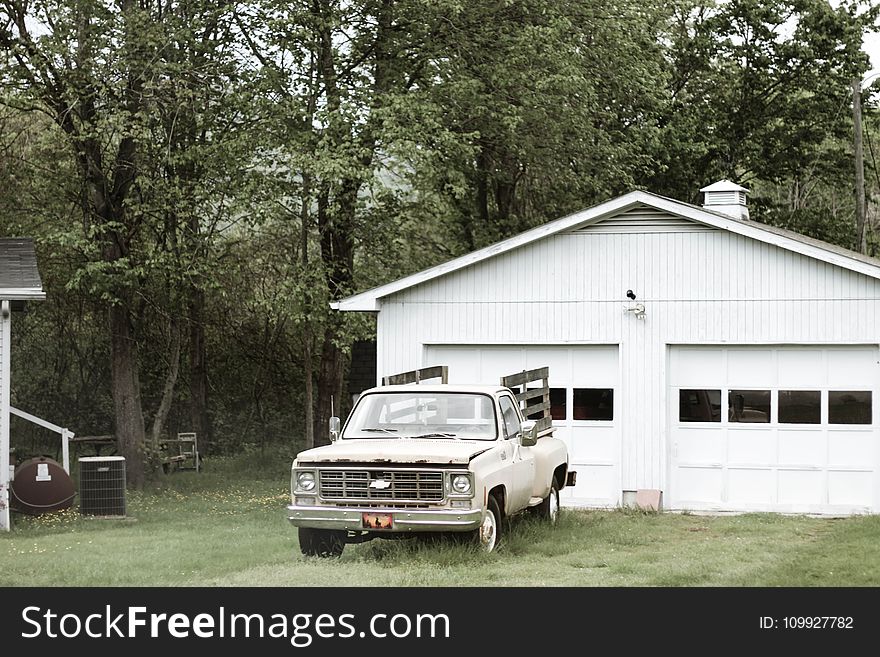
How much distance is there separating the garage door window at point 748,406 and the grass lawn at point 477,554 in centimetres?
154

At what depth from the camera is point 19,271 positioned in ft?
61.6

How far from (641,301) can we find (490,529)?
7279 mm

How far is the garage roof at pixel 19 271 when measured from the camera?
58.8ft

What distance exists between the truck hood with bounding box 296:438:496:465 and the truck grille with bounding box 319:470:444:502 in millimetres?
132

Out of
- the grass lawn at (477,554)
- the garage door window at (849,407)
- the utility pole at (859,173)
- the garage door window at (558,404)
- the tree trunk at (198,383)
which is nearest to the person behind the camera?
the grass lawn at (477,554)

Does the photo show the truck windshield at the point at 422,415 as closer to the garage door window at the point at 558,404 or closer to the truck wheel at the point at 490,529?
the truck wheel at the point at 490,529

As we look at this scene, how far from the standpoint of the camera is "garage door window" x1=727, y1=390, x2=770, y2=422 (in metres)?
18.5

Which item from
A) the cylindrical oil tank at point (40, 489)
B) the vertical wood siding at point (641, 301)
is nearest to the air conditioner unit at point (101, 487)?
the cylindrical oil tank at point (40, 489)

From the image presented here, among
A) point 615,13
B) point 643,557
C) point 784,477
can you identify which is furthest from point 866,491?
point 615,13

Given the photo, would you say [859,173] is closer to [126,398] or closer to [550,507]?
[550,507]

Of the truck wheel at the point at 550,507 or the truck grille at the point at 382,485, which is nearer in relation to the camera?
the truck grille at the point at 382,485

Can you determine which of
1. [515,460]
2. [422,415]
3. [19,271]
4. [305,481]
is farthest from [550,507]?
[19,271]

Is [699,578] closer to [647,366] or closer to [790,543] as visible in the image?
[790,543]

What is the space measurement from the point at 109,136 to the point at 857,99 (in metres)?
17.6
